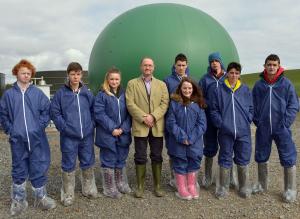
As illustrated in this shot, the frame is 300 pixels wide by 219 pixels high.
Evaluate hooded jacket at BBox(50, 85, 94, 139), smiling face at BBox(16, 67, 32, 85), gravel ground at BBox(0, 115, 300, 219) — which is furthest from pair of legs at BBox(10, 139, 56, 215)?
smiling face at BBox(16, 67, 32, 85)

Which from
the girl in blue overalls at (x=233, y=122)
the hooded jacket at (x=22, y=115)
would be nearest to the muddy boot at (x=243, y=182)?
the girl in blue overalls at (x=233, y=122)

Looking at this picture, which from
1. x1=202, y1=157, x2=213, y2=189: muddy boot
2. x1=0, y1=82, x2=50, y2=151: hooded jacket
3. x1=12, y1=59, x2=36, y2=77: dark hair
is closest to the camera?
x1=0, y1=82, x2=50, y2=151: hooded jacket

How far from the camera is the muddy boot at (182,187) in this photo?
14.6ft

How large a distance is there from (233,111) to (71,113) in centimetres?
194

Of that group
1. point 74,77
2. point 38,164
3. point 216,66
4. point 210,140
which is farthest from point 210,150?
point 38,164

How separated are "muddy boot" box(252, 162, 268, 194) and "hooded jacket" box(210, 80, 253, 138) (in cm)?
57

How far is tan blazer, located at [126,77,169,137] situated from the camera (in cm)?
442

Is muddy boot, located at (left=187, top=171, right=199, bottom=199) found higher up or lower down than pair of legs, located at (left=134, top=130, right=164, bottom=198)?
lower down

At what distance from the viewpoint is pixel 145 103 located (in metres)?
4.44

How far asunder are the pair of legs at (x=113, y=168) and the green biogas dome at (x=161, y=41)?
5.38 ft

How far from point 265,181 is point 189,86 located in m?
1.65

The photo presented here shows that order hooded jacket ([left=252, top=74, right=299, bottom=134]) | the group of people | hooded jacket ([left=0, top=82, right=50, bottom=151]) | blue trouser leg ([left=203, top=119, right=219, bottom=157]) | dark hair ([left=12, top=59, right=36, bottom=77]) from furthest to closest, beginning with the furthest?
blue trouser leg ([left=203, top=119, right=219, bottom=157]) → hooded jacket ([left=252, top=74, right=299, bottom=134]) → the group of people → dark hair ([left=12, top=59, right=36, bottom=77]) → hooded jacket ([left=0, top=82, right=50, bottom=151])

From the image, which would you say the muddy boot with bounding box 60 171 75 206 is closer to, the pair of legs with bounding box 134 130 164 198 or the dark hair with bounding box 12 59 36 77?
the pair of legs with bounding box 134 130 164 198

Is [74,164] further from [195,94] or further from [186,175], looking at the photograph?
[195,94]
